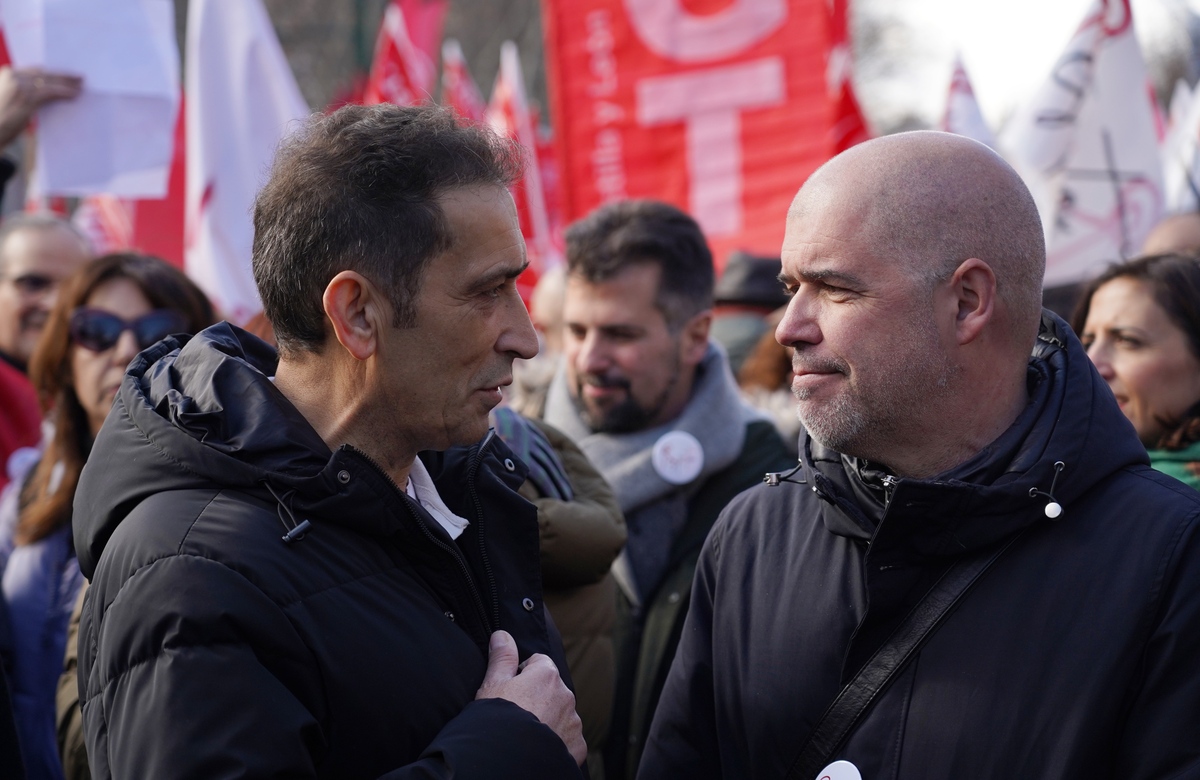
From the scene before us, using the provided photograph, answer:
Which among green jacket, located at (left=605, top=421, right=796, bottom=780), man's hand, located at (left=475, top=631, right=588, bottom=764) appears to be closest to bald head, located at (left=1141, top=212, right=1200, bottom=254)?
green jacket, located at (left=605, top=421, right=796, bottom=780)

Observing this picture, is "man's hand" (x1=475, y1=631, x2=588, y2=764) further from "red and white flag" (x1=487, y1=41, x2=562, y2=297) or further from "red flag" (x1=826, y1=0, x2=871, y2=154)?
"red and white flag" (x1=487, y1=41, x2=562, y2=297)

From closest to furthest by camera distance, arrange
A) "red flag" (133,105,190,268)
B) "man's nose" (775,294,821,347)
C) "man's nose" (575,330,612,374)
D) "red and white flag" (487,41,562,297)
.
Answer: "man's nose" (775,294,821,347) < "man's nose" (575,330,612,374) < "red flag" (133,105,190,268) < "red and white flag" (487,41,562,297)

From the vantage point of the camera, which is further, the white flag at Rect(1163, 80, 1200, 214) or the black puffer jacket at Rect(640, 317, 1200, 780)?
the white flag at Rect(1163, 80, 1200, 214)

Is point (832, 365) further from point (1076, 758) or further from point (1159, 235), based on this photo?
point (1159, 235)

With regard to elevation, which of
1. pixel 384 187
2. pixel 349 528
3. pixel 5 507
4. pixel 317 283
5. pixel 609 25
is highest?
pixel 609 25

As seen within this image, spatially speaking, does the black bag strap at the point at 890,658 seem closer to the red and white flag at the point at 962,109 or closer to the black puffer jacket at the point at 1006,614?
the black puffer jacket at the point at 1006,614

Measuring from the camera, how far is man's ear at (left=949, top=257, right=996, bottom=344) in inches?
86.0

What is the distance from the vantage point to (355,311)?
6.61 ft

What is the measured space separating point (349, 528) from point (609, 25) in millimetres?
4766

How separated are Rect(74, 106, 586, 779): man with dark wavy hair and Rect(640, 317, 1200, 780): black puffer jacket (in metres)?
0.45

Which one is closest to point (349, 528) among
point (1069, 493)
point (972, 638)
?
point (972, 638)

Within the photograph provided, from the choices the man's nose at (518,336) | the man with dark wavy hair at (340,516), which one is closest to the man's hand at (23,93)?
the man with dark wavy hair at (340,516)

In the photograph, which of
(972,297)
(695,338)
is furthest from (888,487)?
(695,338)

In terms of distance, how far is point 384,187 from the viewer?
1.99 metres
